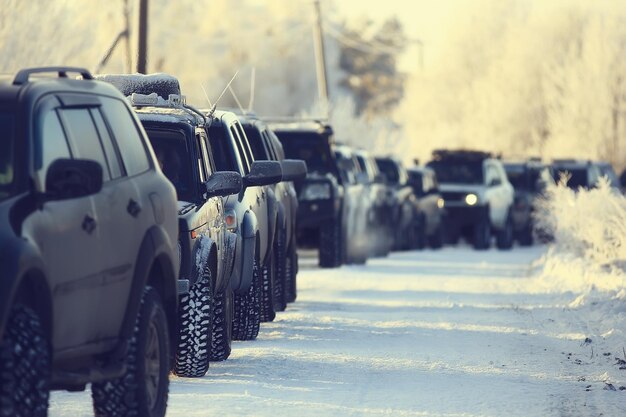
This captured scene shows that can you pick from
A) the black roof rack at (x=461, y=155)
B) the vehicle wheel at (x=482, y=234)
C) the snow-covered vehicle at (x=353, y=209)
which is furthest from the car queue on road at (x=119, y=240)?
the black roof rack at (x=461, y=155)

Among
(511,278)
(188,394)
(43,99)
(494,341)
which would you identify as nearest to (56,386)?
(43,99)

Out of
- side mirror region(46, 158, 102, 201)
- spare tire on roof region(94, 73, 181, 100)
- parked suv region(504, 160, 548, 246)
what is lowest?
parked suv region(504, 160, 548, 246)

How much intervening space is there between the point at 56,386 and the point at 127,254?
793 millimetres

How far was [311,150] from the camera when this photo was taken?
1131 inches

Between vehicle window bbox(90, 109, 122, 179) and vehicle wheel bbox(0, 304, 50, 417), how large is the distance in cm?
168

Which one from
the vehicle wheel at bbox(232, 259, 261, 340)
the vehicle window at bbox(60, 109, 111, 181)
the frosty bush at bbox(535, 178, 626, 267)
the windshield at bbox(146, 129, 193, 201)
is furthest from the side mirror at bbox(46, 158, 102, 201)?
the frosty bush at bbox(535, 178, 626, 267)

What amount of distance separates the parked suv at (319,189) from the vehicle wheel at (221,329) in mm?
13711

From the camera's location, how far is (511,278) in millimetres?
27781

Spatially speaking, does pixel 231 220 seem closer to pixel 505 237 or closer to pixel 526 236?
pixel 505 237

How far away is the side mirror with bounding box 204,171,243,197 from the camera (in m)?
13.4

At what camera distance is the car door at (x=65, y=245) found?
341 inches

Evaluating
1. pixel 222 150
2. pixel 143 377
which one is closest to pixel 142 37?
pixel 222 150

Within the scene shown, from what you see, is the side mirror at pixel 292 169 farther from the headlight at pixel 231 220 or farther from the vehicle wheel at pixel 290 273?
the headlight at pixel 231 220

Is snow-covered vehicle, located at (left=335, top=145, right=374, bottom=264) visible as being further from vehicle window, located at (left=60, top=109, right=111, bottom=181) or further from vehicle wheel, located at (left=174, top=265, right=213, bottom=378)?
vehicle window, located at (left=60, top=109, right=111, bottom=181)
